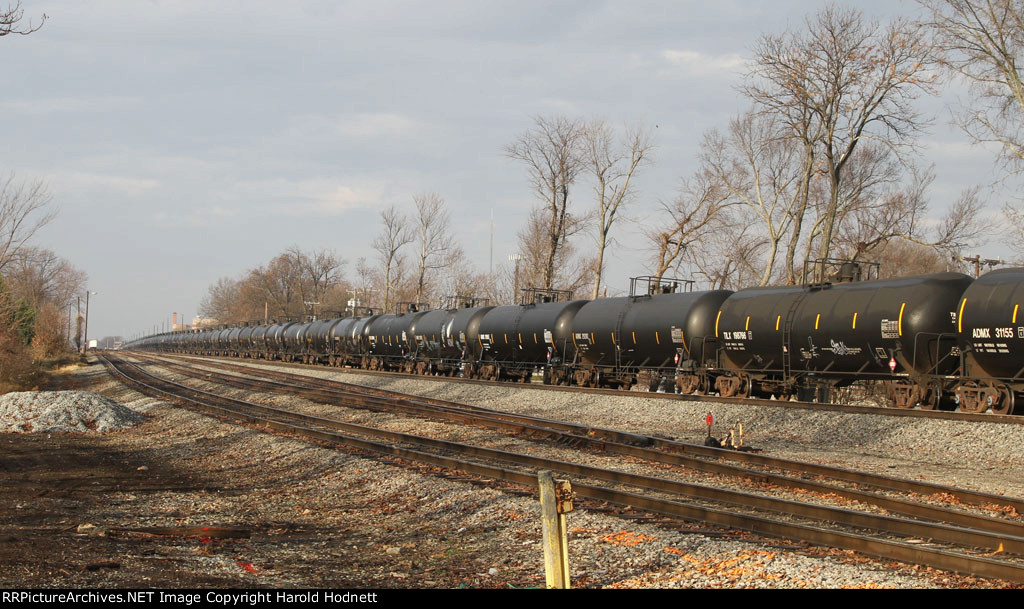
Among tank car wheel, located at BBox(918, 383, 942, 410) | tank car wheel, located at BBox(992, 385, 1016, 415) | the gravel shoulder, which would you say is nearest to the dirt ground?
the gravel shoulder

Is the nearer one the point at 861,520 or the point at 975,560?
the point at 975,560

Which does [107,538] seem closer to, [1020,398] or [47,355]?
[1020,398]

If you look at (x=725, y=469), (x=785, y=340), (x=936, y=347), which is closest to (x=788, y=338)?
(x=785, y=340)

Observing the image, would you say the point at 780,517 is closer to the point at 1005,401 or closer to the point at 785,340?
the point at 1005,401

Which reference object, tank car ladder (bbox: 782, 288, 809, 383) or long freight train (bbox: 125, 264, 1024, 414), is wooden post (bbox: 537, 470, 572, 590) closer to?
long freight train (bbox: 125, 264, 1024, 414)

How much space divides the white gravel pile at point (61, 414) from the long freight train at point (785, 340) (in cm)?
1508

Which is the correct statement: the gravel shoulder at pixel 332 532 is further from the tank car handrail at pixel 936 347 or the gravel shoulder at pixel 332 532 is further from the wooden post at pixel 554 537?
the tank car handrail at pixel 936 347

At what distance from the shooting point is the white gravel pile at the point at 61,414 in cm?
1902

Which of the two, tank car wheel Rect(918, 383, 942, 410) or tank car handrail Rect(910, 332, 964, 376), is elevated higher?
tank car handrail Rect(910, 332, 964, 376)

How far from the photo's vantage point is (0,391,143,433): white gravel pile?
19.0 m

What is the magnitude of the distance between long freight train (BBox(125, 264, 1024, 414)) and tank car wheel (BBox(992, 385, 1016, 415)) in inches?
0.8
